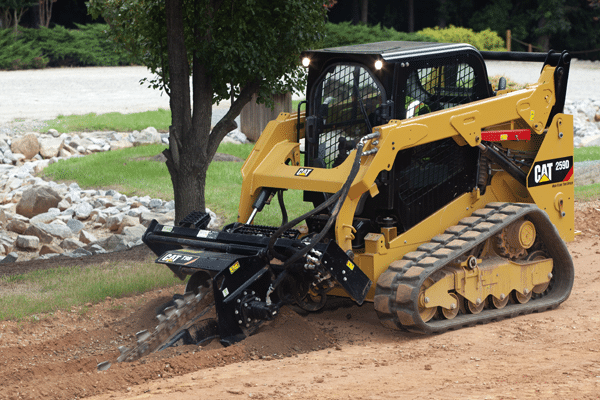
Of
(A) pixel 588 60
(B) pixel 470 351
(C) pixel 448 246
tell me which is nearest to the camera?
(B) pixel 470 351

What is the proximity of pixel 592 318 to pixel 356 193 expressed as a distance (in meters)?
2.76

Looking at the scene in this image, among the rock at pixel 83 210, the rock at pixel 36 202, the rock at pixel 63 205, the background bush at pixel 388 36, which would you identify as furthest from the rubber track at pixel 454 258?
the background bush at pixel 388 36

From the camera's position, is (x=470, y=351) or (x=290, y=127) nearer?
(x=470, y=351)

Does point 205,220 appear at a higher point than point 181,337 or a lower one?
higher

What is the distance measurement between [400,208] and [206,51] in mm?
3422

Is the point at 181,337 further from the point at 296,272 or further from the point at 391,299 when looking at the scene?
the point at 391,299

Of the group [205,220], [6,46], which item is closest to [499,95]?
[205,220]

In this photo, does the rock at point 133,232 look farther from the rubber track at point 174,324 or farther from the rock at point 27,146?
the rock at point 27,146

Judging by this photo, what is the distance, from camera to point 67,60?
36781mm

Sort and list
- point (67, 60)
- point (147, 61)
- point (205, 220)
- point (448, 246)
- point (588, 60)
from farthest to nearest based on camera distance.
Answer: point (588, 60), point (67, 60), point (147, 61), point (205, 220), point (448, 246)

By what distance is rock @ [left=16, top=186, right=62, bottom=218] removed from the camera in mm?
13586

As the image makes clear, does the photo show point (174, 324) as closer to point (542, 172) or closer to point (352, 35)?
point (542, 172)

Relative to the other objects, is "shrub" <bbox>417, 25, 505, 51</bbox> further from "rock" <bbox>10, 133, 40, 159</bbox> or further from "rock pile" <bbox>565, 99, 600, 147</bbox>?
"rock" <bbox>10, 133, 40, 159</bbox>

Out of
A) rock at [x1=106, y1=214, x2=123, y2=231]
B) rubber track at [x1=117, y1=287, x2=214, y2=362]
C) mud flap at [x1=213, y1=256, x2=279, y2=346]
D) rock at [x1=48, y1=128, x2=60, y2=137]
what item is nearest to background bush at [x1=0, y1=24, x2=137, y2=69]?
rock at [x1=48, y1=128, x2=60, y2=137]
